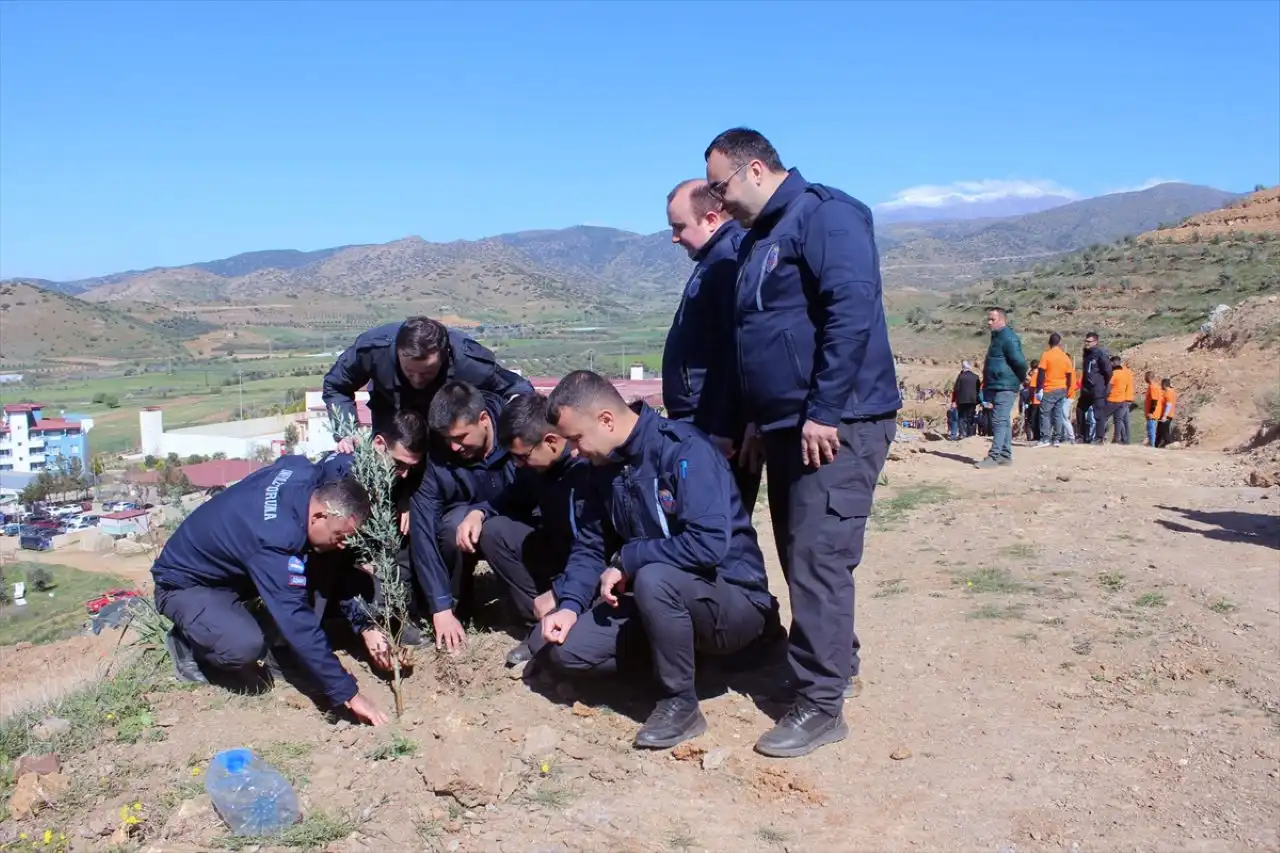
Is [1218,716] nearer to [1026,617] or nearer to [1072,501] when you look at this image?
[1026,617]

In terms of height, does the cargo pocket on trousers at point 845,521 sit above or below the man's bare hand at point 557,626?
above

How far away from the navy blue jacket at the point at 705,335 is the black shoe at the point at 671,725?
112cm

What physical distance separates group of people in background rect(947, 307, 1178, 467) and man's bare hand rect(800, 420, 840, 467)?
23.9 feet

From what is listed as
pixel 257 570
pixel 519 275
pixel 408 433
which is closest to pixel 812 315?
pixel 408 433

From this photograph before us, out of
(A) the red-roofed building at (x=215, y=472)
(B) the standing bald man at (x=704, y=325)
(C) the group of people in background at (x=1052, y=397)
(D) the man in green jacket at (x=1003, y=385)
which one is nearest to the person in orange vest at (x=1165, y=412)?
(C) the group of people in background at (x=1052, y=397)

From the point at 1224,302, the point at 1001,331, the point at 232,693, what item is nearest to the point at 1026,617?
the point at 232,693

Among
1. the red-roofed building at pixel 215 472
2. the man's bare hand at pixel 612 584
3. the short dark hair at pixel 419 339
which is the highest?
the short dark hair at pixel 419 339

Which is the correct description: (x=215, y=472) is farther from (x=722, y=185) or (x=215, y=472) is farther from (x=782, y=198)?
(x=782, y=198)

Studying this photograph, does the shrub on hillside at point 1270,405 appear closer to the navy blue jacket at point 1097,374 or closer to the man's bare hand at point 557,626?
the navy blue jacket at point 1097,374

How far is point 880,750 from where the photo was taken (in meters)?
3.45

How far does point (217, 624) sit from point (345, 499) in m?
0.80

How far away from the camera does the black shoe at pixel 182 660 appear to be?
13.9 ft

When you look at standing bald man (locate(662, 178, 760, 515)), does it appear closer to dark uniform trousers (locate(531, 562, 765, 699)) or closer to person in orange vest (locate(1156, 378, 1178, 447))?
dark uniform trousers (locate(531, 562, 765, 699))

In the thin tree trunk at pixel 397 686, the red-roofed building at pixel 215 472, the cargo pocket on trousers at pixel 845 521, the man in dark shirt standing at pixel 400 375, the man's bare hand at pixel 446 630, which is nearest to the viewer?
the cargo pocket on trousers at pixel 845 521
